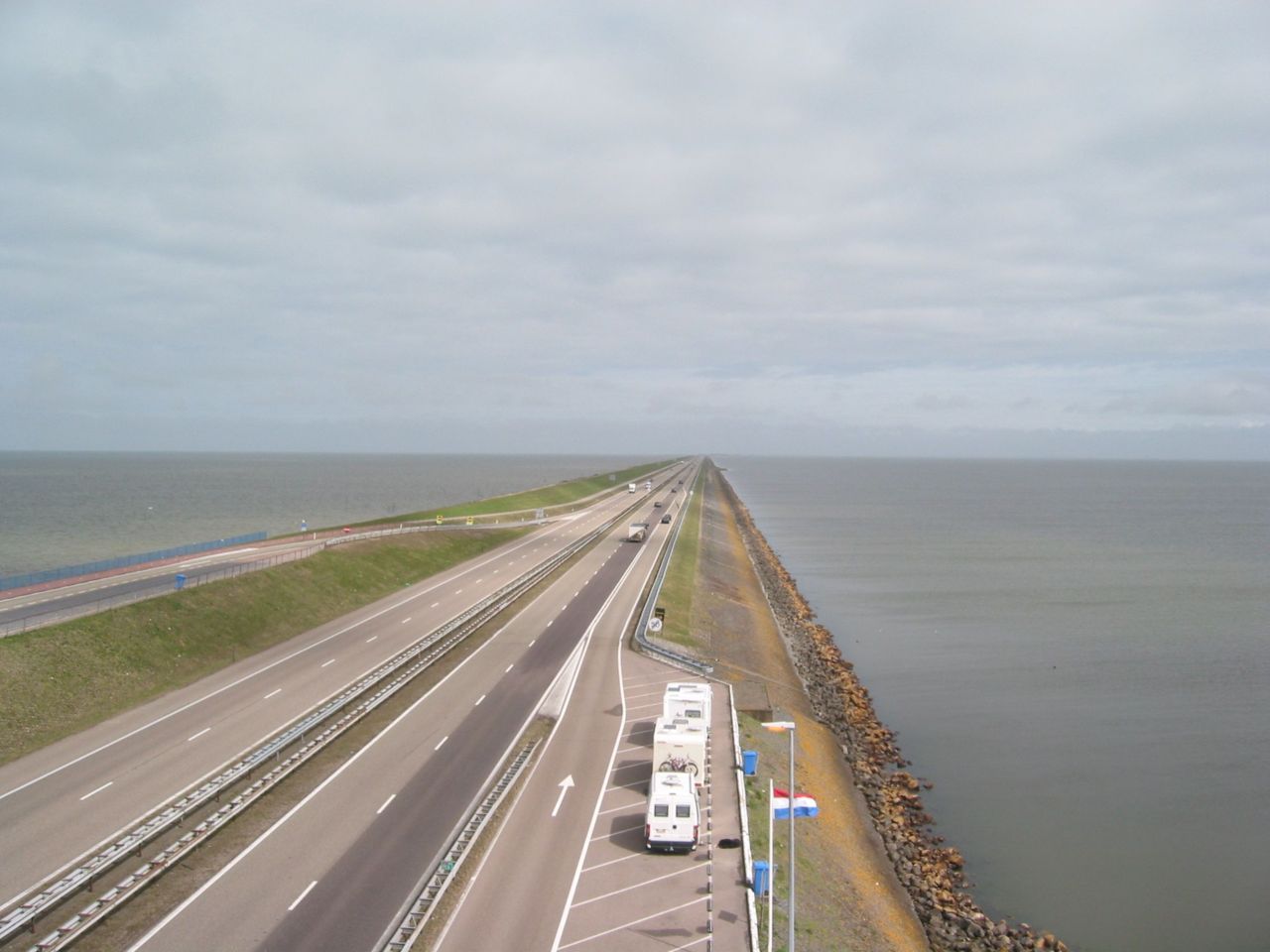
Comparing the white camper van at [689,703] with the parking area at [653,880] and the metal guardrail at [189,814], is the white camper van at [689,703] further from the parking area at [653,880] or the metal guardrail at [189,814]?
the metal guardrail at [189,814]

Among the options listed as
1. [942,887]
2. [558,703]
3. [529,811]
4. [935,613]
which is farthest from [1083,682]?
[529,811]

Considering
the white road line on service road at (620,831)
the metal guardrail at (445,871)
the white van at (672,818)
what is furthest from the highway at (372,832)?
the white van at (672,818)

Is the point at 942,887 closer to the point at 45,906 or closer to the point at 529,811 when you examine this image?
the point at 529,811

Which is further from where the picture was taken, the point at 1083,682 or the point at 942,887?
the point at 1083,682

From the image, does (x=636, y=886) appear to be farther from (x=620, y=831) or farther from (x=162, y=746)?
(x=162, y=746)

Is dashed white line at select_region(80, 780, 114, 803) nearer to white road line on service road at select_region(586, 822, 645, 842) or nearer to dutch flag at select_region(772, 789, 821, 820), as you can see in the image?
white road line on service road at select_region(586, 822, 645, 842)

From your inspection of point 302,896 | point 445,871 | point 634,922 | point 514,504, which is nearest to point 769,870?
point 634,922
